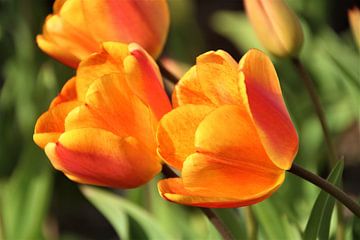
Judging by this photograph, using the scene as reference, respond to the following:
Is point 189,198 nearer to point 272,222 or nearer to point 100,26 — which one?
point 100,26

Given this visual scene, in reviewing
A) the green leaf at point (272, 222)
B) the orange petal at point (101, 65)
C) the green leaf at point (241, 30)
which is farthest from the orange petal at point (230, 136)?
the green leaf at point (241, 30)

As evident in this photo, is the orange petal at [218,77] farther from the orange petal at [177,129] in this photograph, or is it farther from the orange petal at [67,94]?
the orange petal at [67,94]

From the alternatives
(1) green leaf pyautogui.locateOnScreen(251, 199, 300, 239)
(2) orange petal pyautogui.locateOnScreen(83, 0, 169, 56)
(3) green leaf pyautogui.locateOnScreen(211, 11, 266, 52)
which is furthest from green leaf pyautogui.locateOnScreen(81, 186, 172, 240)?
Result: (3) green leaf pyautogui.locateOnScreen(211, 11, 266, 52)

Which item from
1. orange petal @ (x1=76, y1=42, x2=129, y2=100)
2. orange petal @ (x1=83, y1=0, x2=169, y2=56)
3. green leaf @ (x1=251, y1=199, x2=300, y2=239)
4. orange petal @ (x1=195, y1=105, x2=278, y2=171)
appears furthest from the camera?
green leaf @ (x1=251, y1=199, x2=300, y2=239)

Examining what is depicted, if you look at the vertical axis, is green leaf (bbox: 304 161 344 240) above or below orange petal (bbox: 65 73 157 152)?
below

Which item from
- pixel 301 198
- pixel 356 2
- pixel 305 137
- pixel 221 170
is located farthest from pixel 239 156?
pixel 356 2

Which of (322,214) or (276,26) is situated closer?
(322,214)

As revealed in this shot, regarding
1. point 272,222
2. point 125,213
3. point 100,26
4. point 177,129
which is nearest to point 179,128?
point 177,129

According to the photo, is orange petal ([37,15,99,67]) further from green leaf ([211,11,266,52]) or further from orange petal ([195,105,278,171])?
green leaf ([211,11,266,52])
